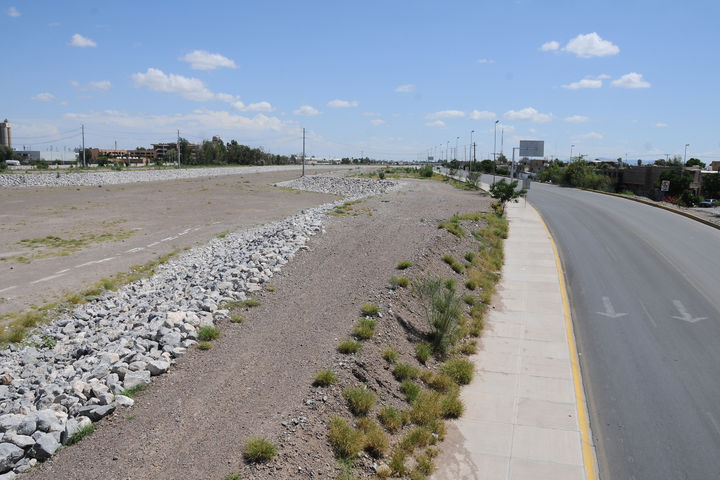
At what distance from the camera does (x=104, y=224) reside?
→ 36.2 m

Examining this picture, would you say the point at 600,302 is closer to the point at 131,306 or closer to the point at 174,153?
the point at 131,306

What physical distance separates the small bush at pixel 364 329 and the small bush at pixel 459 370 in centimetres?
179

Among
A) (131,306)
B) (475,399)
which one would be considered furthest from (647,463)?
(131,306)

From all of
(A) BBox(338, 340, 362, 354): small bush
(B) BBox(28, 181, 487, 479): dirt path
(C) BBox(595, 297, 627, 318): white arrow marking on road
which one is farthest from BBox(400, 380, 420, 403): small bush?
(C) BBox(595, 297, 627, 318): white arrow marking on road

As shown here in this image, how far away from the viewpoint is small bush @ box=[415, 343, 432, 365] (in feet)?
39.2

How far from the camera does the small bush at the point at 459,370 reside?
11461 millimetres

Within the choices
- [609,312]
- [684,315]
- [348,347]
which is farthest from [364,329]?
[684,315]

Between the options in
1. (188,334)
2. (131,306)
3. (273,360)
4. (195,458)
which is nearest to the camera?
(195,458)

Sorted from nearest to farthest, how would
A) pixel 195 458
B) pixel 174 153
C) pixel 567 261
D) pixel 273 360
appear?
1. pixel 195 458
2. pixel 273 360
3. pixel 567 261
4. pixel 174 153

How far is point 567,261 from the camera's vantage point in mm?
23875

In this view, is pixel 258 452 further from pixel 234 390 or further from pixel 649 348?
pixel 649 348

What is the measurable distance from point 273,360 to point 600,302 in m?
12.4

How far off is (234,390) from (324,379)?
1.57 meters

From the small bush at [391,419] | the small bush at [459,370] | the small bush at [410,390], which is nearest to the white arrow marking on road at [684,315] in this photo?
the small bush at [459,370]
